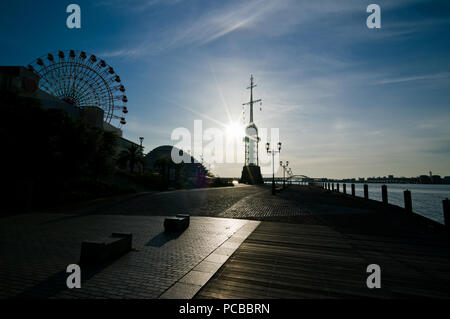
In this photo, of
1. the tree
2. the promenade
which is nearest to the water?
the promenade

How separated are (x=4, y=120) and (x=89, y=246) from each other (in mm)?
14384

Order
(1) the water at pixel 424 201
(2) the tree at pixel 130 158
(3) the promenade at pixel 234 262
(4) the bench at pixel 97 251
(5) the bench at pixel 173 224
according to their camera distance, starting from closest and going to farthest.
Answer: (3) the promenade at pixel 234 262, (4) the bench at pixel 97 251, (5) the bench at pixel 173 224, (1) the water at pixel 424 201, (2) the tree at pixel 130 158

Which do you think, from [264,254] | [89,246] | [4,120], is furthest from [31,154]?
[264,254]

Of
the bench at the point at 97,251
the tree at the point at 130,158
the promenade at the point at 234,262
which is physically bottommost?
the promenade at the point at 234,262

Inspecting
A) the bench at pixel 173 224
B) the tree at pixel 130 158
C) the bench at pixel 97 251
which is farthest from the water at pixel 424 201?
the tree at pixel 130 158

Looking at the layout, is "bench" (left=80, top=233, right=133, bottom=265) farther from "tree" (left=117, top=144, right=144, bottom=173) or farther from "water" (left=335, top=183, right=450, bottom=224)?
"tree" (left=117, top=144, right=144, bottom=173)

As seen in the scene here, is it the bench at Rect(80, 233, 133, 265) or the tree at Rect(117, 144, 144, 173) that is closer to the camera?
the bench at Rect(80, 233, 133, 265)

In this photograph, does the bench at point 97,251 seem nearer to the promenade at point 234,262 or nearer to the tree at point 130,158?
the promenade at point 234,262

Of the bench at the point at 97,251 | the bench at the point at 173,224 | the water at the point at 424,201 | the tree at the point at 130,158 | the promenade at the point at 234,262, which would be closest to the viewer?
the promenade at the point at 234,262

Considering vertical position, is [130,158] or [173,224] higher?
[130,158]

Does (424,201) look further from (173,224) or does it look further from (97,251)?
(97,251)

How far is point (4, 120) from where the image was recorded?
13242mm

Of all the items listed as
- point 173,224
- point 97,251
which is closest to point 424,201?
Answer: point 173,224

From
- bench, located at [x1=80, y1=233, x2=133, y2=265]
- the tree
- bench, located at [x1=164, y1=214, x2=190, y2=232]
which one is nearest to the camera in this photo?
bench, located at [x1=80, y1=233, x2=133, y2=265]
